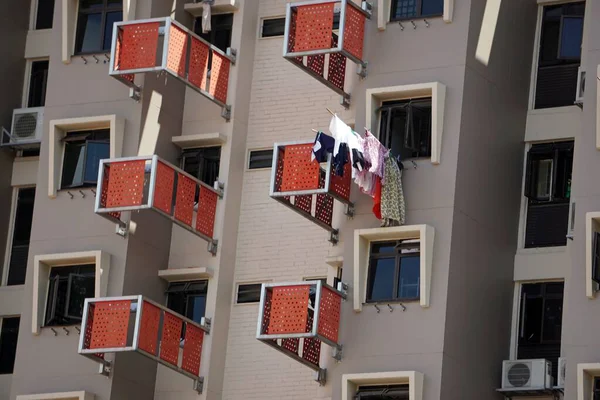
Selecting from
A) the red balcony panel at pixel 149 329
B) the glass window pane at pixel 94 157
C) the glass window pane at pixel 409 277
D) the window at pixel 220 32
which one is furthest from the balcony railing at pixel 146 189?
the glass window pane at pixel 409 277

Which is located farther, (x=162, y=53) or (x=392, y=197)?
(x=162, y=53)

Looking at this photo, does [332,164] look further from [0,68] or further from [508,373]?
[0,68]

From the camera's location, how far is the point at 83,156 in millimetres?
47312

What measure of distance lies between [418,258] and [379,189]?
148cm

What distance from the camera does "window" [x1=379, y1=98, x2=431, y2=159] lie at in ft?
144

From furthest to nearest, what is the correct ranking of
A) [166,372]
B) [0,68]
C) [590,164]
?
[0,68] < [166,372] < [590,164]

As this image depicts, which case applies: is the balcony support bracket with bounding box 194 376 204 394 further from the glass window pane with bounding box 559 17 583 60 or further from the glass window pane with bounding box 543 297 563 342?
the glass window pane with bounding box 559 17 583 60

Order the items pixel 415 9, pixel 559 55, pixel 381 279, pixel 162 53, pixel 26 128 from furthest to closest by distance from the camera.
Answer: pixel 26 128 → pixel 559 55 → pixel 162 53 → pixel 415 9 → pixel 381 279

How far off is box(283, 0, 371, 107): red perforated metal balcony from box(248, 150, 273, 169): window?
2.60 m

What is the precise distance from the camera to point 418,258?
141ft

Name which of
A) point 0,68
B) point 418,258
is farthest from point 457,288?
point 0,68

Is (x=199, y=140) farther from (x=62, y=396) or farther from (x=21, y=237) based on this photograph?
(x=62, y=396)

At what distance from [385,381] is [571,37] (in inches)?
327

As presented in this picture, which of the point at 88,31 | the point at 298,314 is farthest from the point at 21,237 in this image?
the point at 298,314
